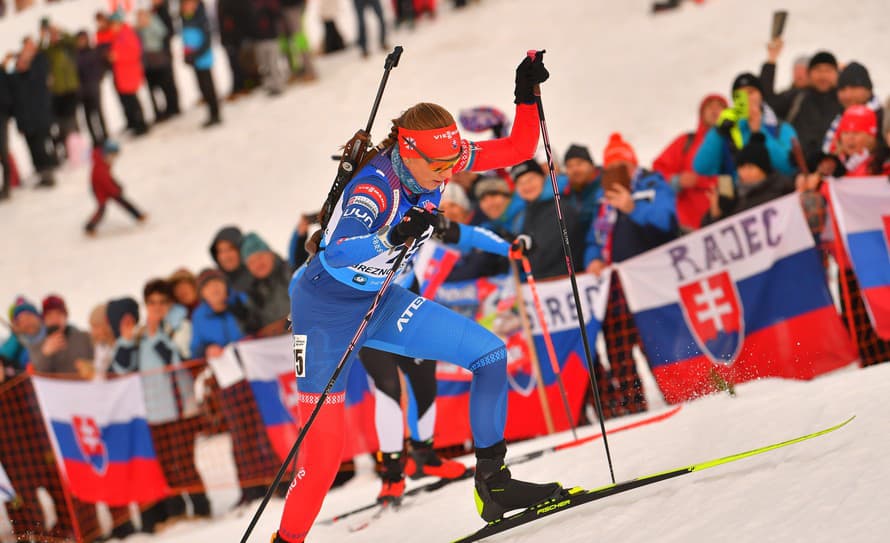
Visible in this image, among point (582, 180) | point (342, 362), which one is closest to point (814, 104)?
point (582, 180)

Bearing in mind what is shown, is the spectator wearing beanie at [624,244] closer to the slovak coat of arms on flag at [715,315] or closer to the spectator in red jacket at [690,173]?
the slovak coat of arms on flag at [715,315]

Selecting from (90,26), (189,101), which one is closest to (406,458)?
(189,101)

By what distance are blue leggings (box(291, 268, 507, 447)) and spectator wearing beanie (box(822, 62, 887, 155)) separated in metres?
3.71

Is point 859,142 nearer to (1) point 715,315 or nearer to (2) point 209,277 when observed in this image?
(1) point 715,315

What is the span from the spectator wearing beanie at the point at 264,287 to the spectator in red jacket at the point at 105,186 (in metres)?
6.29

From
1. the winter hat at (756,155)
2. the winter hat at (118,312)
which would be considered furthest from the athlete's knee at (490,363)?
the winter hat at (118,312)

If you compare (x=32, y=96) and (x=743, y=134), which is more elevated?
(x=32, y=96)

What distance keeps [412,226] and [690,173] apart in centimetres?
404

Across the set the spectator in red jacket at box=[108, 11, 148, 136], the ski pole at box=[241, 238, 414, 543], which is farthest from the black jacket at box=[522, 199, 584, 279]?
the spectator in red jacket at box=[108, 11, 148, 136]

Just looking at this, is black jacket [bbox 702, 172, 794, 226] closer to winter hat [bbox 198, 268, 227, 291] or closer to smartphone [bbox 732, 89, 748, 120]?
smartphone [bbox 732, 89, 748, 120]

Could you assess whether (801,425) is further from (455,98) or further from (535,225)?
(455,98)

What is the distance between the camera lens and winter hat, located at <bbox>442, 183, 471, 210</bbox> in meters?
8.00

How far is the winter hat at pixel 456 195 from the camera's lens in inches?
315

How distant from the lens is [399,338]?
480 centimetres
